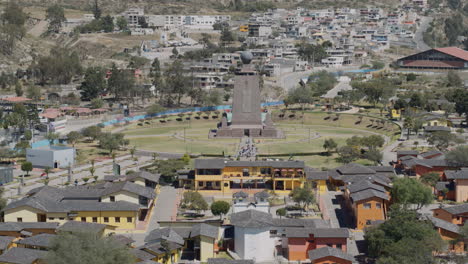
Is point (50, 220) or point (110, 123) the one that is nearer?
point (50, 220)

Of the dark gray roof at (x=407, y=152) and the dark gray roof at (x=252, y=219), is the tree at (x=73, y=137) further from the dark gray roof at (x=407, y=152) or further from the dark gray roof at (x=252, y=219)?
the dark gray roof at (x=252, y=219)

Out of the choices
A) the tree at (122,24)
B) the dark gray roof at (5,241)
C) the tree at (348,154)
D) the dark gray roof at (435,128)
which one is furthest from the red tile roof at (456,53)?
the dark gray roof at (5,241)

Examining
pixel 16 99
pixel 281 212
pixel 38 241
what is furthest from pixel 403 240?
pixel 16 99

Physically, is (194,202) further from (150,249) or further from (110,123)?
(110,123)

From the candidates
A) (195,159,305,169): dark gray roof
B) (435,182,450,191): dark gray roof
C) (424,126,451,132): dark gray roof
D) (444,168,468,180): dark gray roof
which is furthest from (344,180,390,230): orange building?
(424,126,451,132): dark gray roof

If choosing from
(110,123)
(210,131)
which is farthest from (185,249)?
(110,123)

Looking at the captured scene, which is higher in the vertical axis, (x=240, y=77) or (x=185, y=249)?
(x=240, y=77)
